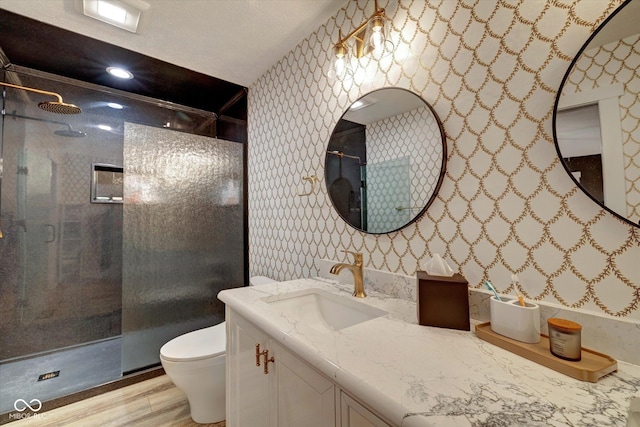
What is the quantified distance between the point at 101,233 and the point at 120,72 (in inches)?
58.6

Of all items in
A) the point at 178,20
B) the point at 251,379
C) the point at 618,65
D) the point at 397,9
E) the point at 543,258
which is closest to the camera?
the point at 618,65

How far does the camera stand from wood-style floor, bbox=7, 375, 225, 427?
1.53 metres

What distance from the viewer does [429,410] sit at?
0.45 m

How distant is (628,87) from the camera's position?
634mm

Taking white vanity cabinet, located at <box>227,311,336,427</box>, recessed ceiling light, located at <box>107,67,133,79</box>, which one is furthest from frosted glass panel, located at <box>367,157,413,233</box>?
recessed ceiling light, located at <box>107,67,133,79</box>

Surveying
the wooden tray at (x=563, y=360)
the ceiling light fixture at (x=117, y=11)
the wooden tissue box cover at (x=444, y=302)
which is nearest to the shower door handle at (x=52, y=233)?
the ceiling light fixture at (x=117, y=11)

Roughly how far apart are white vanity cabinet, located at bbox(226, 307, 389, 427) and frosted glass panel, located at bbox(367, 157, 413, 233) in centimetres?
68

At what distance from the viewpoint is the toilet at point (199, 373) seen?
4.70 feet

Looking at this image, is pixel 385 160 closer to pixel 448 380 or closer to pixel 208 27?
pixel 448 380

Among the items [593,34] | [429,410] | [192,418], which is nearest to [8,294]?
[192,418]

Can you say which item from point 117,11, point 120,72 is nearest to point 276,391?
point 117,11

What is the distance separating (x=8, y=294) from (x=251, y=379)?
98.5 inches

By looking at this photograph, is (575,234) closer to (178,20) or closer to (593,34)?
(593,34)

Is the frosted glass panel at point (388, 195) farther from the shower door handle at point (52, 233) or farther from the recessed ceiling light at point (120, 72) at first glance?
the shower door handle at point (52, 233)
